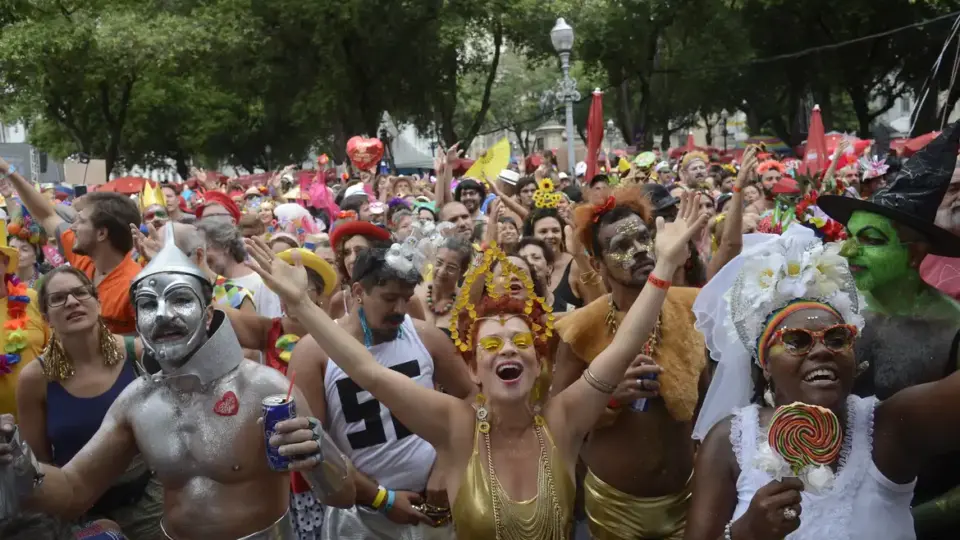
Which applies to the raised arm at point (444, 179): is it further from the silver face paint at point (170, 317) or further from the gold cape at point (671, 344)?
A: the silver face paint at point (170, 317)

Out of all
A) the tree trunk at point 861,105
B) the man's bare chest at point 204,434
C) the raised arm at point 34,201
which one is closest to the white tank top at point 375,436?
the man's bare chest at point 204,434

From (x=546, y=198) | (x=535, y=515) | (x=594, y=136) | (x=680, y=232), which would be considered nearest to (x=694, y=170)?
(x=594, y=136)

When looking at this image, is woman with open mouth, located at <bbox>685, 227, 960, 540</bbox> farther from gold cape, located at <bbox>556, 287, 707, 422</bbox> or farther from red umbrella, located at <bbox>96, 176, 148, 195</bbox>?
red umbrella, located at <bbox>96, 176, 148, 195</bbox>

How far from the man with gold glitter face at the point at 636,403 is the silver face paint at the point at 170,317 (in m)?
1.55

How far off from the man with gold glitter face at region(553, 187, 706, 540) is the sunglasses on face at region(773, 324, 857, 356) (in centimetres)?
101

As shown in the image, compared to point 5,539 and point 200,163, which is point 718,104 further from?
point 5,539

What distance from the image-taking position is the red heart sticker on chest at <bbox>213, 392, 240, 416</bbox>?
3.53 meters

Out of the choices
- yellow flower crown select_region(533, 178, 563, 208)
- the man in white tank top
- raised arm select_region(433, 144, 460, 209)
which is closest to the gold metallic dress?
the man in white tank top

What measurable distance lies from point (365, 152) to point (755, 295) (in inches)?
497

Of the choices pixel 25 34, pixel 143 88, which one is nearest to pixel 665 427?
pixel 25 34

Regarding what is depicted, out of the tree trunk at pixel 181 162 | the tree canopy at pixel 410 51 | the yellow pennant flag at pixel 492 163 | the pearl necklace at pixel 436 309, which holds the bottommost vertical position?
the tree trunk at pixel 181 162

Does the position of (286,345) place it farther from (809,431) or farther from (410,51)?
(410,51)

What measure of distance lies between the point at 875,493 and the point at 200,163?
2304 inches

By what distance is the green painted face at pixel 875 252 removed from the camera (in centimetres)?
375
